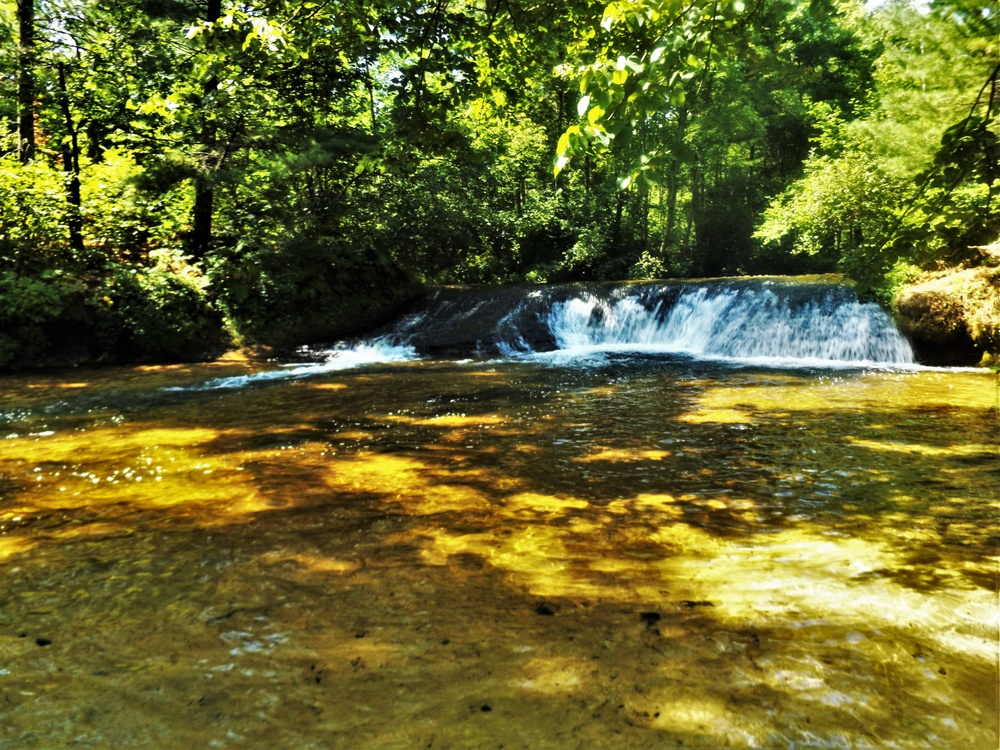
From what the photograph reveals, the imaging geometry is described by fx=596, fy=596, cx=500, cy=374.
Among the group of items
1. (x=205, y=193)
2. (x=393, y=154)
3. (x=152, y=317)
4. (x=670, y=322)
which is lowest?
(x=152, y=317)

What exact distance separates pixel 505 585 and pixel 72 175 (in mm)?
13436

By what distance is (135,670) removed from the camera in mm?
1991

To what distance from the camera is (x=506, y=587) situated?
2.64 metres

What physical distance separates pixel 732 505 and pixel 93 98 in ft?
48.2

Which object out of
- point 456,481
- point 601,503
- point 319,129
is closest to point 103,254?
point 319,129

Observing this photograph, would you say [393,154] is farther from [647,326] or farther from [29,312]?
[647,326]

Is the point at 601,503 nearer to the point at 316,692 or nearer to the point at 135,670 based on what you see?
the point at 316,692

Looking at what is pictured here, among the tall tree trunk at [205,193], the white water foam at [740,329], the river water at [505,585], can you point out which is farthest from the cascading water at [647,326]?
the river water at [505,585]

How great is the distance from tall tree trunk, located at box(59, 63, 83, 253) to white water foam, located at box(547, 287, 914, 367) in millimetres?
10373

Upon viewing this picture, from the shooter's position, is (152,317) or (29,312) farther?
(152,317)

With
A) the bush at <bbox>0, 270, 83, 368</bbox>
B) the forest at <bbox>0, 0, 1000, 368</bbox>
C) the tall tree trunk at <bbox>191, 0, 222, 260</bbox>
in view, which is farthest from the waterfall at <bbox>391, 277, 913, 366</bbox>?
the bush at <bbox>0, 270, 83, 368</bbox>

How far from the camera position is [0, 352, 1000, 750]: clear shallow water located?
5.77ft

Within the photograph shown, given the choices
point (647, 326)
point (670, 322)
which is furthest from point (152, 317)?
point (670, 322)

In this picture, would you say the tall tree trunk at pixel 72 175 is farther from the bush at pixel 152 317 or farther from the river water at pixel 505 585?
the river water at pixel 505 585
